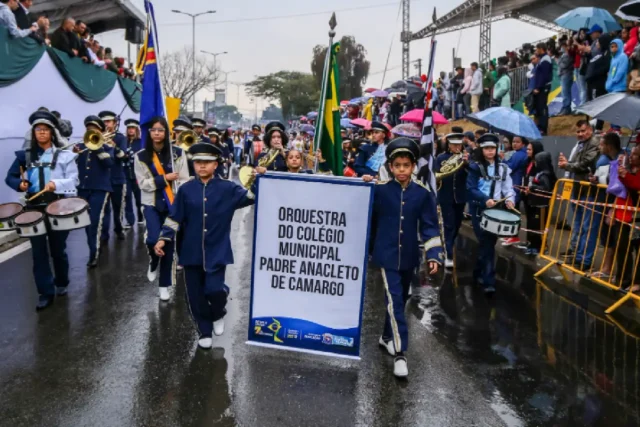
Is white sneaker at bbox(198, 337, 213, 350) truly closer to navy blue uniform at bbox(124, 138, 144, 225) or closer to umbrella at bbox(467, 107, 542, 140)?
umbrella at bbox(467, 107, 542, 140)

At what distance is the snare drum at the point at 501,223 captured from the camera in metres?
7.11

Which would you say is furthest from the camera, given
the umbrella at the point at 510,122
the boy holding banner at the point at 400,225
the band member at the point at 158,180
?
the umbrella at the point at 510,122

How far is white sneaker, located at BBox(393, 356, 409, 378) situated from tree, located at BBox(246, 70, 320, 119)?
230ft

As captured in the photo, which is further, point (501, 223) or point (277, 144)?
point (277, 144)

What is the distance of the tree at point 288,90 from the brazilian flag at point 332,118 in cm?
6805

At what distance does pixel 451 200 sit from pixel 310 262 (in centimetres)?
430

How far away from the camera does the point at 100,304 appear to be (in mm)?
6727

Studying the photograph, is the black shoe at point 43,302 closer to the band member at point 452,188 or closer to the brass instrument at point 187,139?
the brass instrument at point 187,139

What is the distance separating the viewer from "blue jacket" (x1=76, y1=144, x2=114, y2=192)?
8.85 metres

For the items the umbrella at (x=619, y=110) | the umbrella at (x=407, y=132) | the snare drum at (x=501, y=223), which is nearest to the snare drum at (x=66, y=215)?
the snare drum at (x=501, y=223)

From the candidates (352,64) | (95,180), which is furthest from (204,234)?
(352,64)

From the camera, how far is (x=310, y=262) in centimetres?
523

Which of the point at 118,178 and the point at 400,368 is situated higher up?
the point at 118,178

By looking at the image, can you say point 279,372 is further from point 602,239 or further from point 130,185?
point 130,185
